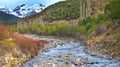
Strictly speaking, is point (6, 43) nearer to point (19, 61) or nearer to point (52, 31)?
point (19, 61)

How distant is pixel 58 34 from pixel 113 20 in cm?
9313

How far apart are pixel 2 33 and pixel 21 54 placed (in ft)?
16.3

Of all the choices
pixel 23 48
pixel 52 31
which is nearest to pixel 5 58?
pixel 23 48

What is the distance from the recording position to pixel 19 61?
167 feet

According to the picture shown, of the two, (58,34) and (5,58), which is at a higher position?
(5,58)

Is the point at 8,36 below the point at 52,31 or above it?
above

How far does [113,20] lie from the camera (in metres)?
95.9

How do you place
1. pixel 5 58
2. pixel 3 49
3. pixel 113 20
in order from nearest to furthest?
pixel 5 58, pixel 3 49, pixel 113 20

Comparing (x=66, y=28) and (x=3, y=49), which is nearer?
(x=3, y=49)

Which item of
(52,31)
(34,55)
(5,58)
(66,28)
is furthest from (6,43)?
(52,31)

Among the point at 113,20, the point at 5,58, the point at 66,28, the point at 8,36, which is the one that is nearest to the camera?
the point at 5,58

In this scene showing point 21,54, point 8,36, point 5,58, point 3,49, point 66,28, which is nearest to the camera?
point 5,58

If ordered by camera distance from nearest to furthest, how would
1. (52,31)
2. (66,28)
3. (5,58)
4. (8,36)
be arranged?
(5,58) < (8,36) < (66,28) < (52,31)

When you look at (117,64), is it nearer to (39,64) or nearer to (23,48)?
(39,64)
